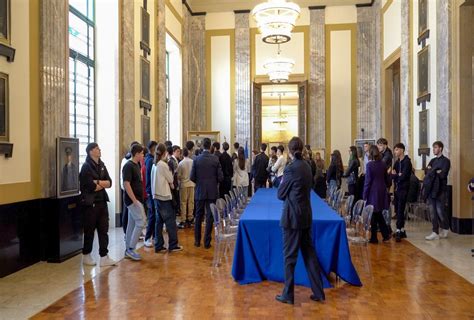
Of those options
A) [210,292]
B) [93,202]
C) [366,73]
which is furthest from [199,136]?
[210,292]

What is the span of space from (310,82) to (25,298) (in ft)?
41.7

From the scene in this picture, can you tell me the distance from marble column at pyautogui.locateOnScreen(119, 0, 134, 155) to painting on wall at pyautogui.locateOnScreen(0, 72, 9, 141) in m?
3.84

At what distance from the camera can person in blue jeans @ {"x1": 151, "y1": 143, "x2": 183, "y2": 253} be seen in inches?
252

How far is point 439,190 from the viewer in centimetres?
729

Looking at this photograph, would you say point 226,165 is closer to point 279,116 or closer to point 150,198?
point 150,198

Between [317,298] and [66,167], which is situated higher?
[66,167]

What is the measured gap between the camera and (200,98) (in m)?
15.9

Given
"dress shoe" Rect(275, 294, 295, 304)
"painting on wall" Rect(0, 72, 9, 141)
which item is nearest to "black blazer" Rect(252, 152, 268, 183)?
"painting on wall" Rect(0, 72, 9, 141)

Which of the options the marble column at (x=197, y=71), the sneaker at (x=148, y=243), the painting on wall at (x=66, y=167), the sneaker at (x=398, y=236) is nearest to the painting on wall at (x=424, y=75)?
the sneaker at (x=398, y=236)

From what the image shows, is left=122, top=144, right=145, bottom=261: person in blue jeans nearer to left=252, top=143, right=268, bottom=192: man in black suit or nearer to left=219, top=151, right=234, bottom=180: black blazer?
left=219, top=151, right=234, bottom=180: black blazer

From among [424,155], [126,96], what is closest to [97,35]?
[126,96]

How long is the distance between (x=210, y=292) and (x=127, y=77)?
597 centimetres

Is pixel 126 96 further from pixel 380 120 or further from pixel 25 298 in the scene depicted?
pixel 380 120

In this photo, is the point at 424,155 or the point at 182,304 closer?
the point at 182,304
